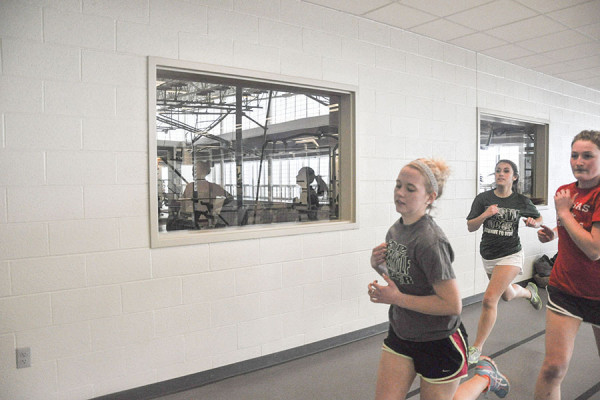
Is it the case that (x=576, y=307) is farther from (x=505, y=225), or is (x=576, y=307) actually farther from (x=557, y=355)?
(x=505, y=225)

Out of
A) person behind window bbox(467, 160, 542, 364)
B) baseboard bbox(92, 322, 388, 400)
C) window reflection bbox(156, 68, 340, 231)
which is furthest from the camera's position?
person behind window bbox(467, 160, 542, 364)

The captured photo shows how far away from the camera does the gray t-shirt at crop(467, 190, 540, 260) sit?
3.36 m

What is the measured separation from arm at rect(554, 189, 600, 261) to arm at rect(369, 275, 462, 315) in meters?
0.85

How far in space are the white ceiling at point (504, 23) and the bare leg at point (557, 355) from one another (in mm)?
2684

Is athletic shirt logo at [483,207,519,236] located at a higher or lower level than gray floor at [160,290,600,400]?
higher

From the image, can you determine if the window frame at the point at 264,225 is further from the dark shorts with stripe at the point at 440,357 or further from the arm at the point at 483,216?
the dark shorts with stripe at the point at 440,357

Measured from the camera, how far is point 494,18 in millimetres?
3902

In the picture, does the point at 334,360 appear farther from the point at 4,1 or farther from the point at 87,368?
the point at 4,1

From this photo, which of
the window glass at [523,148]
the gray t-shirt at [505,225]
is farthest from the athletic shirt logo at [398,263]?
the window glass at [523,148]

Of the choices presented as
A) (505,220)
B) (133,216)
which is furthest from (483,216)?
(133,216)

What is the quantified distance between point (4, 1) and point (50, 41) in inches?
10.9

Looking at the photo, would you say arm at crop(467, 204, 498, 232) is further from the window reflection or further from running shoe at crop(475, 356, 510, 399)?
running shoe at crop(475, 356, 510, 399)

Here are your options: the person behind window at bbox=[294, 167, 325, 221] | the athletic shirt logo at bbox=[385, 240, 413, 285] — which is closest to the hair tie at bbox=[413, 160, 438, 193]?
the athletic shirt logo at bbox=[385, 240, 413, 285]

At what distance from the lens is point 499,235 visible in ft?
11.1
